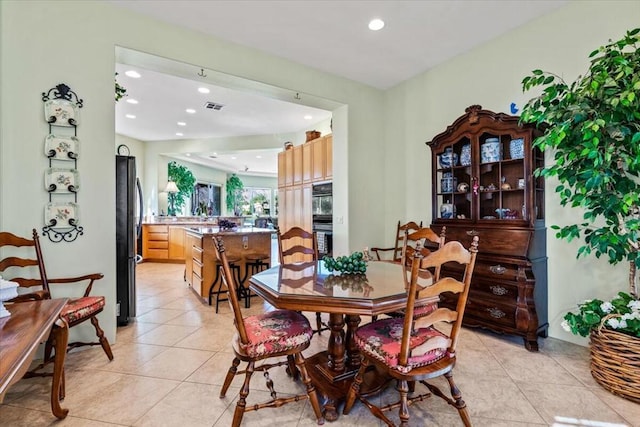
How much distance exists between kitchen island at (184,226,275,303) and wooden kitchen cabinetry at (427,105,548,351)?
233cm

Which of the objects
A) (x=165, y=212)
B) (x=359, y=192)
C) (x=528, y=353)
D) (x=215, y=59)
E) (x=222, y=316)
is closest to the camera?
(x=528, y=353)

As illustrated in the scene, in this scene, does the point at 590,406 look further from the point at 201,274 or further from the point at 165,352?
the point at 201,274

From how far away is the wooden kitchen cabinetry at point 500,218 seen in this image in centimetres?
266

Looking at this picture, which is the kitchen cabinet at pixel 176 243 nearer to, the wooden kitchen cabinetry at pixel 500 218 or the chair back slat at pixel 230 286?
the wooden kitchen cabinetry at pixel 500 218

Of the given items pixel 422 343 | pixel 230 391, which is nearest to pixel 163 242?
pixel 230 391

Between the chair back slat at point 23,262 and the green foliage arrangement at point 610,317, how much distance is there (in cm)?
375

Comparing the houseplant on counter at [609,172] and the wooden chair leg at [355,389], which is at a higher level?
the houseplant on counter at [609,172]

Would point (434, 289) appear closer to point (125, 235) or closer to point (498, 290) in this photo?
point (498, 290)

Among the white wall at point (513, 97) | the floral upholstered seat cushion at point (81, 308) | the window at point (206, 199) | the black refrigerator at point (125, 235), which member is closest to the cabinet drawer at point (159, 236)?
the window at point (206, 199)

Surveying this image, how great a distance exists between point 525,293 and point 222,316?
3.00 meters

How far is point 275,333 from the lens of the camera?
175 cm

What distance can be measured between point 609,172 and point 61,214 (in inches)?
158

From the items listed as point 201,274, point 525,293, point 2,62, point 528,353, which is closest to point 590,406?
point 528,353

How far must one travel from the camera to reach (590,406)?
72.9 inches
